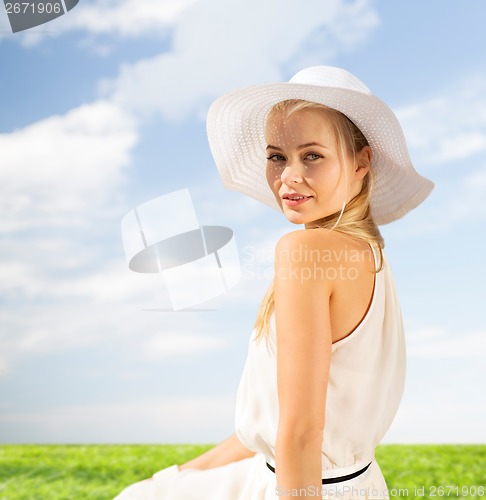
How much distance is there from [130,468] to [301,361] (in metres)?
3.05

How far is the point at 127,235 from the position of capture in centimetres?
232

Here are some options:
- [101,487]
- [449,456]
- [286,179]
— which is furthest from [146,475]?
[286,179]

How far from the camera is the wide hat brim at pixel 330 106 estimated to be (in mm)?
1354

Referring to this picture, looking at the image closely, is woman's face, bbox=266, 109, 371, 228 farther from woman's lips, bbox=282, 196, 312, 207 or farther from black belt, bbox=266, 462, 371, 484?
black belt, bbox=266, 462, 371, 484

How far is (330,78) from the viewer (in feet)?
4.48

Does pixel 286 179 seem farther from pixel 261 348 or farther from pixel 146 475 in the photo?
pixel 146 475

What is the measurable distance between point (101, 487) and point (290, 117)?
9.52 ft

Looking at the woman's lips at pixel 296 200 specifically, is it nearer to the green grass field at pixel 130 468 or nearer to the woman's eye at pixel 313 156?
the woman's eye at pixel 313 156

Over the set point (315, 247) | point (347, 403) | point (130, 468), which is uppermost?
point (315, 247)

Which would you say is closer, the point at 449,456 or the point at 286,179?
the point at 286,179

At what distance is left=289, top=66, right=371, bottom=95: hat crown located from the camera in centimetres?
135

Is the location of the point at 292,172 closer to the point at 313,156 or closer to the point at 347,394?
the point at 313,156

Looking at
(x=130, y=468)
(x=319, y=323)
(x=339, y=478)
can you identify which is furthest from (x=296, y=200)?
(x=130, y=468)

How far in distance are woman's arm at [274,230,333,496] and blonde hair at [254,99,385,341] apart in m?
0.13
